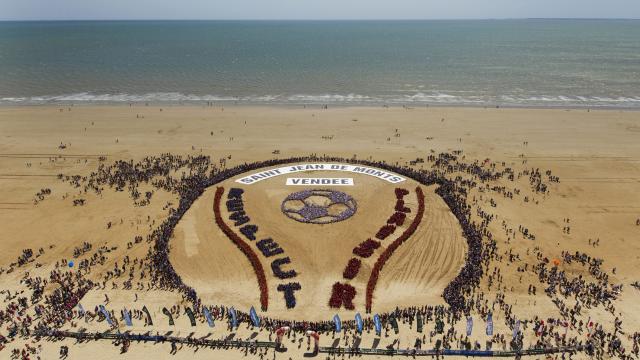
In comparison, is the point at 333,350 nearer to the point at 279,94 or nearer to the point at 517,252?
the point at 517,252

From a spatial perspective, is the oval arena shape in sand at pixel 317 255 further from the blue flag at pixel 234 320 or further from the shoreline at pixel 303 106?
the shoreline at pixel 303 106

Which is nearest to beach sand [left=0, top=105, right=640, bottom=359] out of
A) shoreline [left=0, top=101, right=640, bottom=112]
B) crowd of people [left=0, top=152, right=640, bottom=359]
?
crowd of people [left=0, top=152, right=640, bottom=359]

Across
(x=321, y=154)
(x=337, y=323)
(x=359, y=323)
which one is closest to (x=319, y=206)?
(x=337, y=323)

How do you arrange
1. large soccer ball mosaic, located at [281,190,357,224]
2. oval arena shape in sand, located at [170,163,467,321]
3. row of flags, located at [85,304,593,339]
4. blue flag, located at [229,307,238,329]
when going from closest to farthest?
row of flags, located at [85,304,593,339] < blue flag, located at [229,307,238,329] < oval arena shape in sand, located at [170,163,467,321] < large soccer ball mosaic, located at [281,190,357,224]

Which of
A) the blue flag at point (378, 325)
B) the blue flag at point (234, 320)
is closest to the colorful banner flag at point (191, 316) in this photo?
the blue flag at point (234, 320)

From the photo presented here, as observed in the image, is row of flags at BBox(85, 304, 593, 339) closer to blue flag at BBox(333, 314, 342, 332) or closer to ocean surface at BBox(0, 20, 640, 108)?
blue flag at BBox(333, 314, 342, 332)

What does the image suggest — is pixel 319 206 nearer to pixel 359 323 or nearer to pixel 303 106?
pixel 359 323
